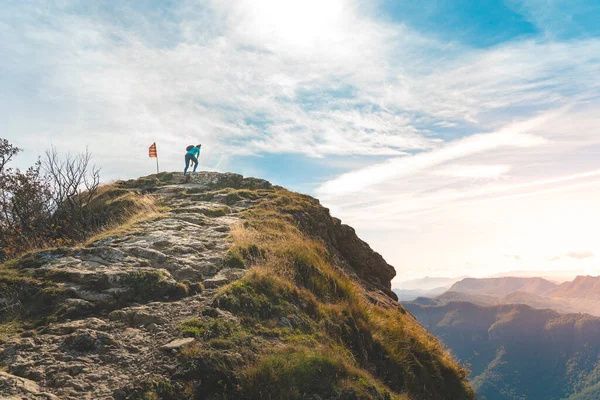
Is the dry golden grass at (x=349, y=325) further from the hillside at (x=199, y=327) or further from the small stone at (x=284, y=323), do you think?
the small stone at (x=284, y=323)

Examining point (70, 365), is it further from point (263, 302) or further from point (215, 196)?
point (215, 196)

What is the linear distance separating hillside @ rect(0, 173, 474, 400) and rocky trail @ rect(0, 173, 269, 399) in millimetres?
24

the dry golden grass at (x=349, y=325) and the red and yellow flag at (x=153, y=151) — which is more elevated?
the red and yellow flag at (x=153, y=151)

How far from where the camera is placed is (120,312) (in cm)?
746

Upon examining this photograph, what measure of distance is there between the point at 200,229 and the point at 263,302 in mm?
6323

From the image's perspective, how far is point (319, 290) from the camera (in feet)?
33.9

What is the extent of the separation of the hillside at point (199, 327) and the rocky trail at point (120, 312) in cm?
2

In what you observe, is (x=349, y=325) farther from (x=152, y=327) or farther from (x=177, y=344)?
(x=152, y=327)

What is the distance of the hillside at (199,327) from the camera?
5801 millimetres

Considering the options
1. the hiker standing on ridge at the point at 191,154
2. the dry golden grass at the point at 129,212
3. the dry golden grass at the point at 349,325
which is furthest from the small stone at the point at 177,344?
the hiker standing on ridge at the point at 191,154

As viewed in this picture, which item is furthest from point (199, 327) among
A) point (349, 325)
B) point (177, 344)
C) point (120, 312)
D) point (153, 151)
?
point (153, 151)

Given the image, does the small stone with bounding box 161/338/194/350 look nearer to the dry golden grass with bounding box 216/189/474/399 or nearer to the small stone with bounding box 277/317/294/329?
the dry golden grass with bounding box 216/189/474/399

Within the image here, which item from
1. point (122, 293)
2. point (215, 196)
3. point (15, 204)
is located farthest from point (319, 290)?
point (15, 204)

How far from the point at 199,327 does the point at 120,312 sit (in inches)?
72.4
